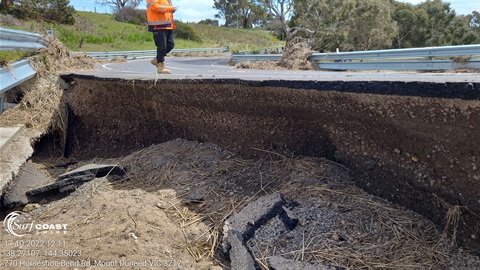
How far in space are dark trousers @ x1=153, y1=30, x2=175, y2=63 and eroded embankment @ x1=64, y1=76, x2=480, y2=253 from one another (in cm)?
127

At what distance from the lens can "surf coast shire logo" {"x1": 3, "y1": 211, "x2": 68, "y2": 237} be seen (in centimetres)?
300

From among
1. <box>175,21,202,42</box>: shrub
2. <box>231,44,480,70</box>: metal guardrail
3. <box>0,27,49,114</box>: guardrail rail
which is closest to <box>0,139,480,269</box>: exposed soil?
<box>0,27,49,114</box>: guardrail rail

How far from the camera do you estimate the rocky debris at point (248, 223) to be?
98.7 inches

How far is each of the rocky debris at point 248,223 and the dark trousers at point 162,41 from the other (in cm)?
396

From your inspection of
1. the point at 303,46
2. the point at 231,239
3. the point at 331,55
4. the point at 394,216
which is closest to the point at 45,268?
the point at 231,239

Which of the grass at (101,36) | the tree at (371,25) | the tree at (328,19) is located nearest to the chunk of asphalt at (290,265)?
the grass at (101,36)

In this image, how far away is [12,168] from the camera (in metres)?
3.91

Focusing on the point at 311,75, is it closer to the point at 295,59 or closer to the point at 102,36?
the point at 295,59

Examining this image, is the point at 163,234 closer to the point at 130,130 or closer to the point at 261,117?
the point at 261,117

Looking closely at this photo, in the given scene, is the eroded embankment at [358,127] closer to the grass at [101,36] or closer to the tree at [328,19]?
the grass at [101,36]

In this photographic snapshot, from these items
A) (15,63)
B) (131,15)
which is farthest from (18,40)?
(131,15)

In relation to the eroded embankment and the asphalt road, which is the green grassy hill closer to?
the asphalt road

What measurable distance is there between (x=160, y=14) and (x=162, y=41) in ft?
1.40

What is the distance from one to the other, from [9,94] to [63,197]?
8.68ft
